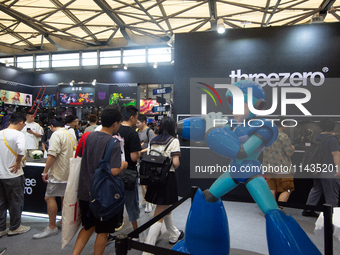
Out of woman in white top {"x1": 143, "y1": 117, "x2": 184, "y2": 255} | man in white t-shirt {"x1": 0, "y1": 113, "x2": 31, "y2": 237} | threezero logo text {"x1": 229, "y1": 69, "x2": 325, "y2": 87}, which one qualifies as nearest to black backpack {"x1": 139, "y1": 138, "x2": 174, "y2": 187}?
woman in white top {"x1": 143, "y1": 117, "x2": 184, "y2": 255}

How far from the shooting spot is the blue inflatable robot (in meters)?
1.40

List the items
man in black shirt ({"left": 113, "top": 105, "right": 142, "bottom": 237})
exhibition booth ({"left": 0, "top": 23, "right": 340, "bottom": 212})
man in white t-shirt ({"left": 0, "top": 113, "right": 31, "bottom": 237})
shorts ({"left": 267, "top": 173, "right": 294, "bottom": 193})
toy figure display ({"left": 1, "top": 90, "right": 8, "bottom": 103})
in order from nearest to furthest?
man in black shirt ({"left": 113, "top": 105, "right": 142, "bottom": 237}), man in white t-shirt ({"left": 0, "top": 113, "right": 31, "bottom": 237}), shorts ({"left": 267, "top": 173, "right": 294, "bottom": 193}), exhibition booth ({"left": 0, "top": 23, "right": 340, "bottom": 212}), toy figure display ({"left": 1, "top": 90, "right": 8, "bottom": 103})

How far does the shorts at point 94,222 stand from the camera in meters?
1.81

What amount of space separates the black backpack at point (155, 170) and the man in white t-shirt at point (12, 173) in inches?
56.1

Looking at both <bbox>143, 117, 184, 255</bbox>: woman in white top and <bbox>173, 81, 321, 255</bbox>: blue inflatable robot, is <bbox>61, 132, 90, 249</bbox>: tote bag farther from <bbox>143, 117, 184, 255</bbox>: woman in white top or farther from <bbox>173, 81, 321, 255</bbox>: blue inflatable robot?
<bbox>173, 81, 321, 255</bbox>: blue inflatable robot

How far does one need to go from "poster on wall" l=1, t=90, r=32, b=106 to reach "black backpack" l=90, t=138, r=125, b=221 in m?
10.7

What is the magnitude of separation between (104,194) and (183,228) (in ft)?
5.34

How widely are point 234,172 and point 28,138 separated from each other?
15.4 feet

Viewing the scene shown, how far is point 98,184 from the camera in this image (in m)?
1.67

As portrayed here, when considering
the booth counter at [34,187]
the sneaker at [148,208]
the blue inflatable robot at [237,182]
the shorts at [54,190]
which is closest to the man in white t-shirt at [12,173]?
the shorts at [54,190]

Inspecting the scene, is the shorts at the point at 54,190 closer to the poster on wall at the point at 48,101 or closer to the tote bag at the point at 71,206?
the tote bag at the point at 71,206

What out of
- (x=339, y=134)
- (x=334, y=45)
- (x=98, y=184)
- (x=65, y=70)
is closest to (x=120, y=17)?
(x=65, y=70)

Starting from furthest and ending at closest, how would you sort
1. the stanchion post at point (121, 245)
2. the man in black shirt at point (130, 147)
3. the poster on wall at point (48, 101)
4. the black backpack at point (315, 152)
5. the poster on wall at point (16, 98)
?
the poster on wall at point (48, 101)
the poster on wall at point (16, 98)
the black backpack at point (315, 152)
the man in black shirt at point (130, 147)
the stanchion post at point (121, 245)

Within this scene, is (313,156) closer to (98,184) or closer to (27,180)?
(98,184)
